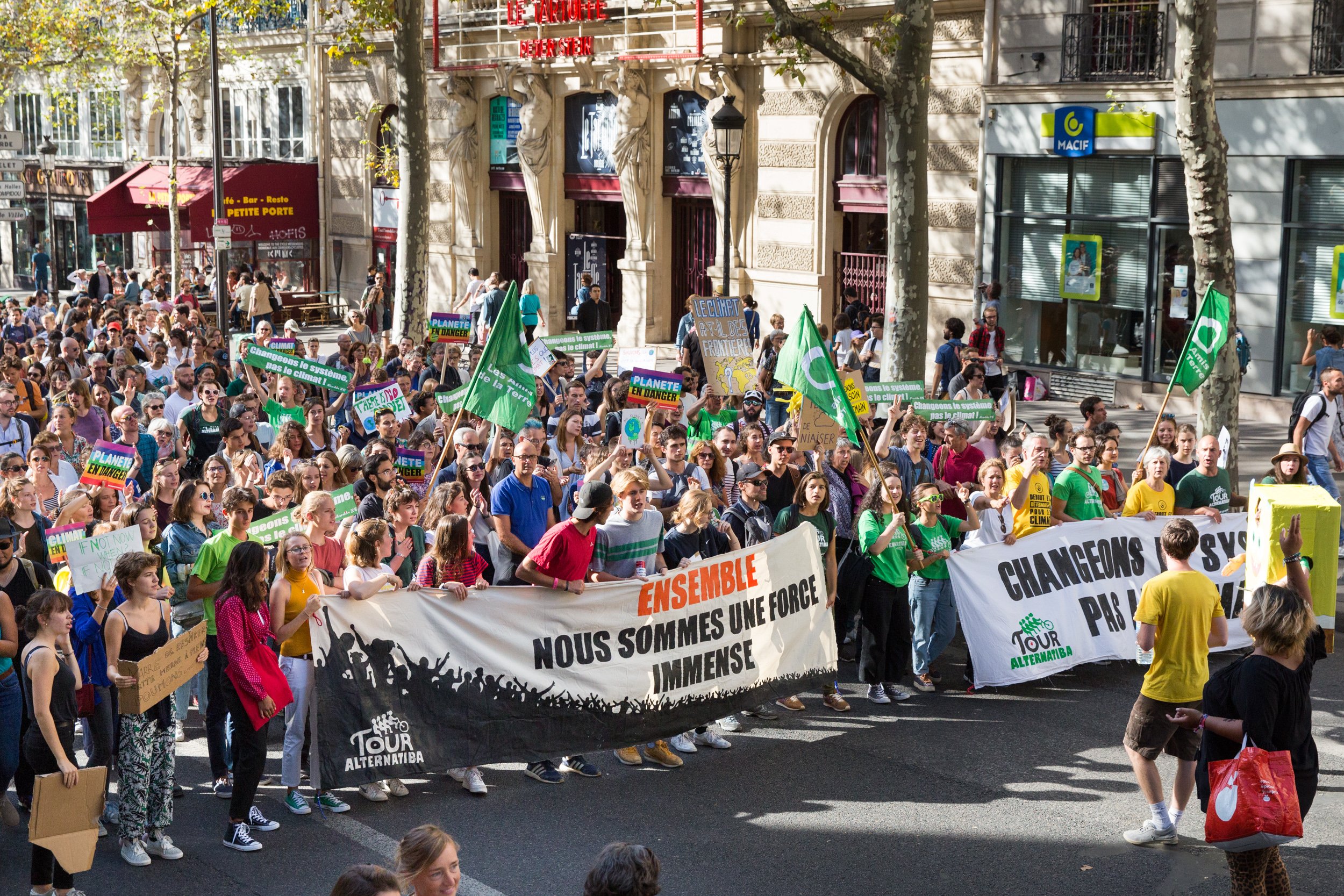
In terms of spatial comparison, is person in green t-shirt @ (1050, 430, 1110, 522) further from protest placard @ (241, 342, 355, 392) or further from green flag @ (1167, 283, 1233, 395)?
protest placard @ (241, 342, 355, 392)

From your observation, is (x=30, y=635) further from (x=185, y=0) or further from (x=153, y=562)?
(x=185, y=0)

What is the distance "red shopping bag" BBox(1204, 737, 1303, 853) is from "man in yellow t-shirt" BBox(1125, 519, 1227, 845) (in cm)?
125

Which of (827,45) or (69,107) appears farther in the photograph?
(69,107)

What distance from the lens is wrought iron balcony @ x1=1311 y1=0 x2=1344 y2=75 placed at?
17578 millimetres

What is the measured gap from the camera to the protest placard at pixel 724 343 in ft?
50.1

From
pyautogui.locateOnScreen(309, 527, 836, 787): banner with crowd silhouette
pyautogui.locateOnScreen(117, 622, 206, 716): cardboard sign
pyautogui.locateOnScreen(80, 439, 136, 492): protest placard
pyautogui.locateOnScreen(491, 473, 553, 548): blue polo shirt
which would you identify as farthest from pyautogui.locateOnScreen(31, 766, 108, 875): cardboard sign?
pyautogui.locateOnScreen(80, 439, 136, 492): protest placard

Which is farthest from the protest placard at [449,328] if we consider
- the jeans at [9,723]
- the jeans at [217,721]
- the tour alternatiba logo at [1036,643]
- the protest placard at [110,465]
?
the jeans at [9,723]

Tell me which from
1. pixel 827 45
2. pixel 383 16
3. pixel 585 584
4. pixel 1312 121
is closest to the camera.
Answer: pixel 585 584

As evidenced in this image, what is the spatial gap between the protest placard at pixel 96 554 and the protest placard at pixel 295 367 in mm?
5372

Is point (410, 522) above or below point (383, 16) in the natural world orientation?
below

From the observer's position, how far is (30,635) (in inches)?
264

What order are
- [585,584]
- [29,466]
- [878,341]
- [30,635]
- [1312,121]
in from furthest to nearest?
[878,341] < [1312,121] < [29,466] < [585,584] < [30,635]

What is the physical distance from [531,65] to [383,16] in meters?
7.61

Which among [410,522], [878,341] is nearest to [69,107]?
[878,341]
